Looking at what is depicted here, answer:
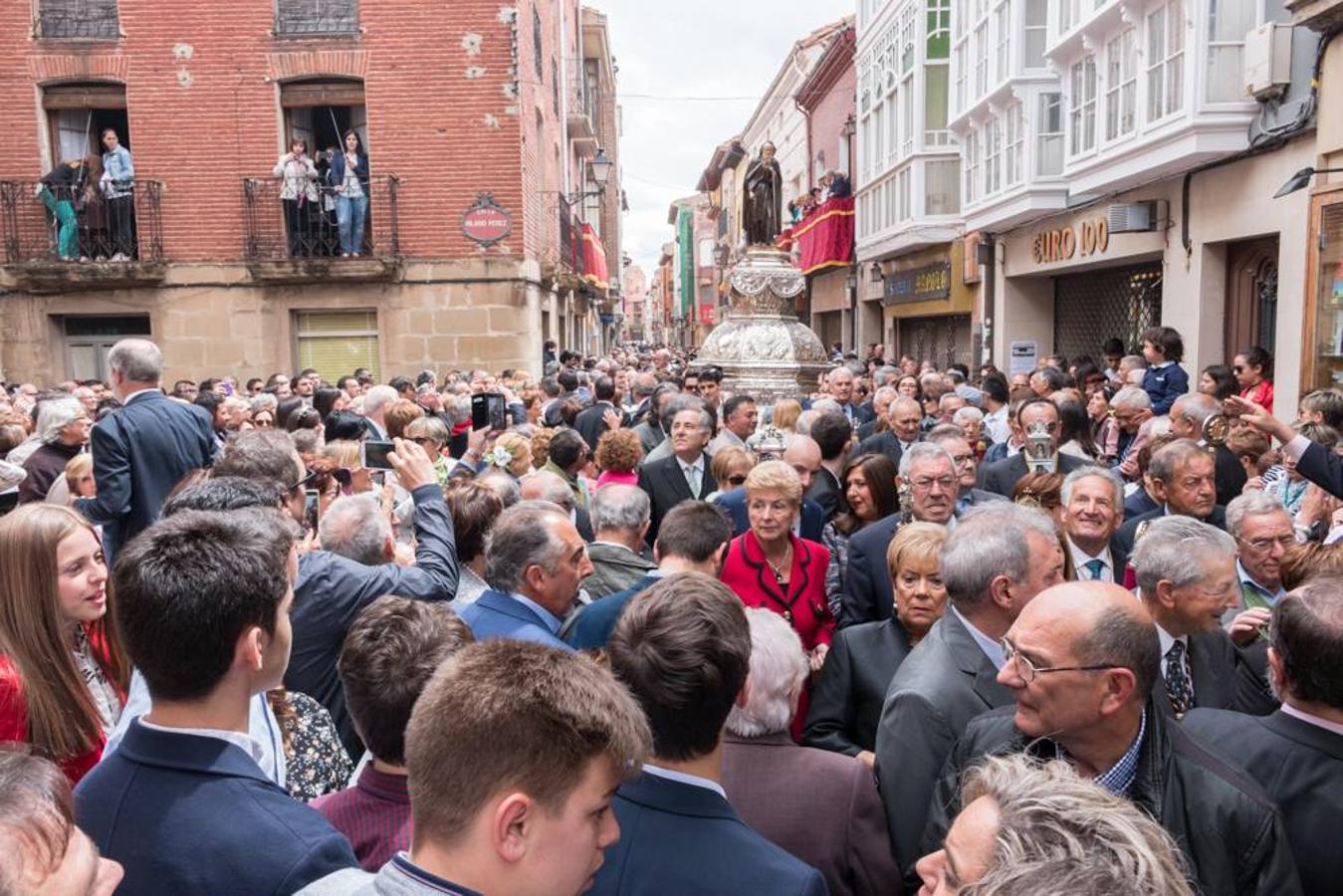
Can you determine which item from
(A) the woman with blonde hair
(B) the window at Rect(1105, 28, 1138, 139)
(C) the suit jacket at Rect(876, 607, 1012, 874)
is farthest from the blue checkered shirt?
(B) the window at Rect(1105, 28, 1138, 139)

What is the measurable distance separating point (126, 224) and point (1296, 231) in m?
14.5

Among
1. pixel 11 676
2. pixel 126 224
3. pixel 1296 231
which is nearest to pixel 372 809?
pixel 11 676

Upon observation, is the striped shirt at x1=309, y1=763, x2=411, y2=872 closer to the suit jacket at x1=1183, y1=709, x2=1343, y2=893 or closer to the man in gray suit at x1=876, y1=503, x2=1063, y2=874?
the man in gray suit at x1=876, y1=503, x2=1063, y2=874

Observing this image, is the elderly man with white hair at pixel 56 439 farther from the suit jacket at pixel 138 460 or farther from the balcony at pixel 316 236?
the balcony at pixel 316 236

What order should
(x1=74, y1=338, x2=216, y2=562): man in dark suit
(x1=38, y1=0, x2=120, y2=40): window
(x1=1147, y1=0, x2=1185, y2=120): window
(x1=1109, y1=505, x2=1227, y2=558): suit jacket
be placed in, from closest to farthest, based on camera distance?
(x1=1109, y1=505, x2=1227, y2=558): suit jacket → (x1=74, y1=338, x2=216, y2=562): man in dark suit → (x1=1147, y1=0, x2=1185, y2=120): window → (x1=38, y1=0, x2=120, y2=40): window

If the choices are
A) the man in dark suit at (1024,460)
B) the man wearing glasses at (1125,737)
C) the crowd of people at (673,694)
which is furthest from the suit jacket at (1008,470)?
the man wearing glasses at (1125,737)

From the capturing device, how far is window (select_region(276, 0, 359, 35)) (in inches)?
567

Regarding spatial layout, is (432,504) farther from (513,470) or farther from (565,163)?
(565,163)

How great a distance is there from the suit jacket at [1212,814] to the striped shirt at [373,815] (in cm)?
155

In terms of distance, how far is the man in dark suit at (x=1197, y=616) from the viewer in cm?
320

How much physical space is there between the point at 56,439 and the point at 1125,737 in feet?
20.2

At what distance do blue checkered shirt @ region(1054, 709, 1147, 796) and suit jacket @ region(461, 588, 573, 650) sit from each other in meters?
1.65

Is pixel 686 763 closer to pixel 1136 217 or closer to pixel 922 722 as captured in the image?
pixel 922 722

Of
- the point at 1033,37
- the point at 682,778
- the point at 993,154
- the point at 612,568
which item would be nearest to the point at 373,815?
the point at 682,778
